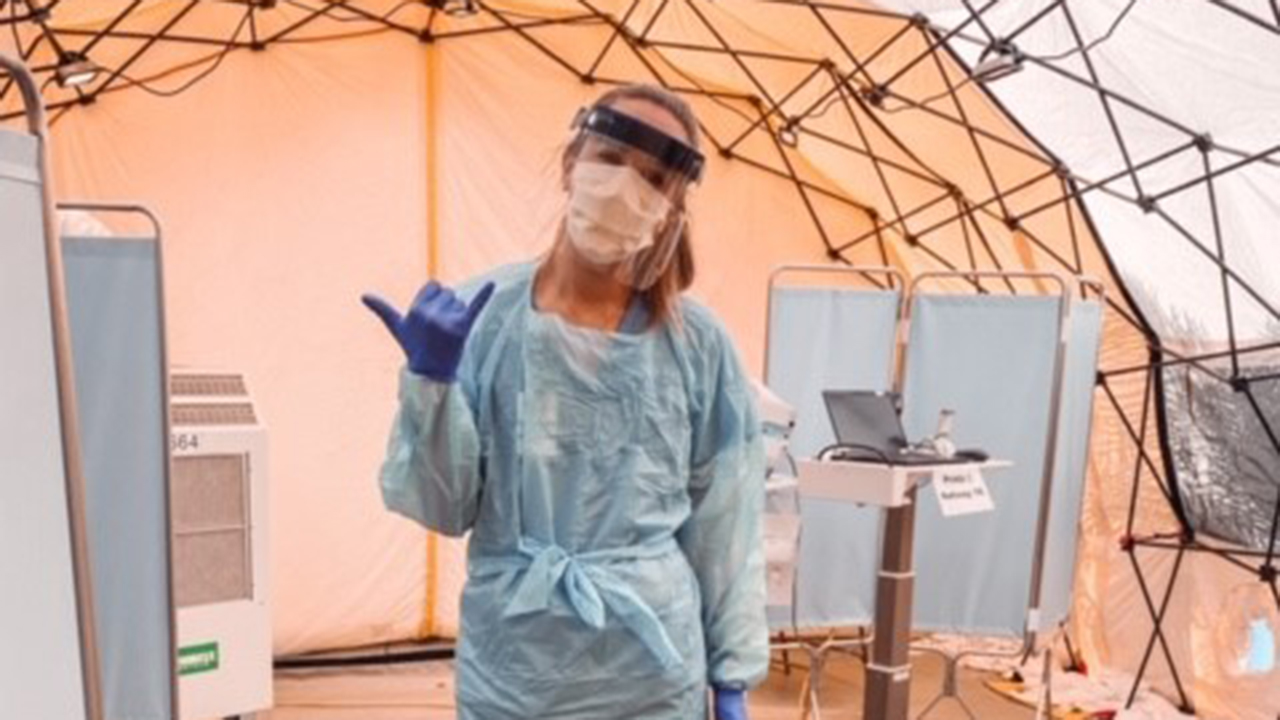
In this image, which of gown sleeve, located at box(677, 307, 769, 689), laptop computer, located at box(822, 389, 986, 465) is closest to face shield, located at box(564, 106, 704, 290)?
gown sleeve, located at box(677, 307, 769, 689)

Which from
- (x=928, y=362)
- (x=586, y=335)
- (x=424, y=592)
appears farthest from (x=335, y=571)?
(x=586, y=335)

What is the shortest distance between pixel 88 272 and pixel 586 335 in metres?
1.35

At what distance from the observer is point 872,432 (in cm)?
313

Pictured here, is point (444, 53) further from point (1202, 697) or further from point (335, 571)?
point (1202, 697)

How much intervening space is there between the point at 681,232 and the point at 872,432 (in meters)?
1.68

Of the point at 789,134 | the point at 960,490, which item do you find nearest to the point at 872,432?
the point at 960,490

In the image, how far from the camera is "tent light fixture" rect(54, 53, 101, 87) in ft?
12.3

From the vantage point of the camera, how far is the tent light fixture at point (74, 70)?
3742 millimetres

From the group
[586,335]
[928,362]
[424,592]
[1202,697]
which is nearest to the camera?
[586,335]

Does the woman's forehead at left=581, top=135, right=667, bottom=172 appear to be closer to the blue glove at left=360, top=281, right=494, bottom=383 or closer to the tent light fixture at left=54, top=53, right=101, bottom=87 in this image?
the blue glove at left=360, top=281, right=494, bottom=383

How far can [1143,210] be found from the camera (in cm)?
418

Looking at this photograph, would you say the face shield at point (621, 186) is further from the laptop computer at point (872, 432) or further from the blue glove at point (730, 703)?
the laptop computer at point (872, 432)

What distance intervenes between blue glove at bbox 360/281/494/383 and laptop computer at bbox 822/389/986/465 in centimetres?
182

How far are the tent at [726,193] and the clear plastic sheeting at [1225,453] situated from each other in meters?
0.01
